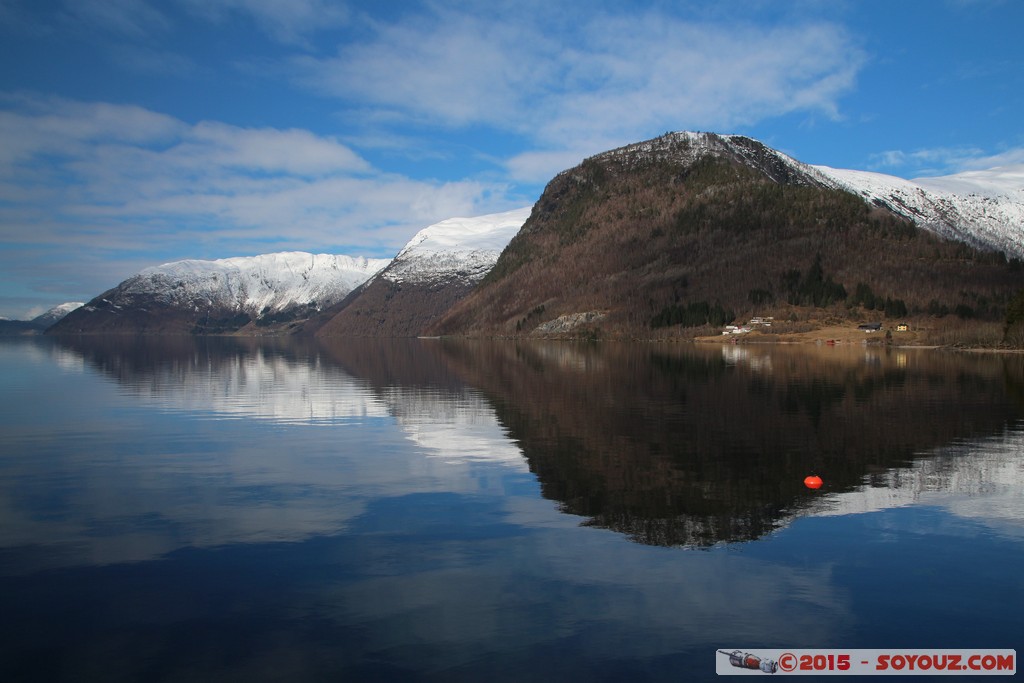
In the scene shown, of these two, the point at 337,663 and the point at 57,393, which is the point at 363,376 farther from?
the point at 337,663

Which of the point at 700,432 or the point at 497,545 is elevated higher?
the point at 700,432

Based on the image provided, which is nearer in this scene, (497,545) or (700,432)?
(497,545)

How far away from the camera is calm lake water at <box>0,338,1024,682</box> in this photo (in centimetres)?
1593

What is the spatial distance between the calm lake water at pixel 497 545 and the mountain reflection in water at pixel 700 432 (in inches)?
10.3

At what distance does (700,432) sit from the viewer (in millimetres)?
43500

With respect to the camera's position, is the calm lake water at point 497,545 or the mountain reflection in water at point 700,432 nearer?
the calm lake water at point 497,545

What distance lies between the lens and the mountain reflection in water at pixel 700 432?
27250 mm

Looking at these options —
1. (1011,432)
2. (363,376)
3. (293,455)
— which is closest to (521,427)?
(293,455)

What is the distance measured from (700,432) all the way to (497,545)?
78.1 ft

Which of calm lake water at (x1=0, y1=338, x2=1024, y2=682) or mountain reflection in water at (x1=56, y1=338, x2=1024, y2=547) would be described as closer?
calm lake water at (x1=0, y1=338, x2=1024, y2=682)

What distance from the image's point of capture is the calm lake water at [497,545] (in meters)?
15.9

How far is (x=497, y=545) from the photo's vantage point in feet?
74.2

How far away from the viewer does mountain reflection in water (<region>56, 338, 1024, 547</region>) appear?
1073 inches

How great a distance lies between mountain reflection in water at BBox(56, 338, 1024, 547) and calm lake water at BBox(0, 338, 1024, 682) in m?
0.26
